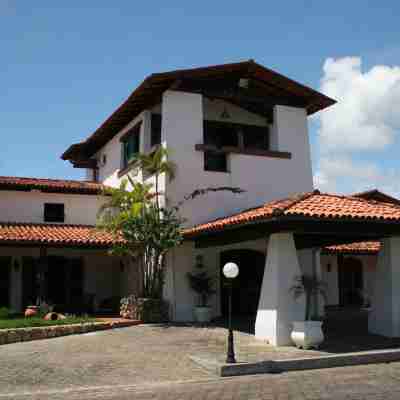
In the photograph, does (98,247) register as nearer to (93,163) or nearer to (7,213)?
(7,213)

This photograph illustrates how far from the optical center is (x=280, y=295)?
43.0 feet

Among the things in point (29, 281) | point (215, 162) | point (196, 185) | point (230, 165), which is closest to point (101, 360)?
point (196, 185)

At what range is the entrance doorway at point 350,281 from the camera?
953 inches

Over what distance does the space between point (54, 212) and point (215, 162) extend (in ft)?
20.9

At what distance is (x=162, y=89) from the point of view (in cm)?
1852

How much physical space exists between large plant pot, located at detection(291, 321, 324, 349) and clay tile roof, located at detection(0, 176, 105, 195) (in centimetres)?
1120

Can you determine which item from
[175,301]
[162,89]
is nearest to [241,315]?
[175,301]

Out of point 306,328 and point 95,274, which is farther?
point 95,274

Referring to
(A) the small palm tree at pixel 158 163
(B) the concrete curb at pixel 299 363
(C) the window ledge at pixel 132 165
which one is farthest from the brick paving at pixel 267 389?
(C) the window ledge at pixel 132 165

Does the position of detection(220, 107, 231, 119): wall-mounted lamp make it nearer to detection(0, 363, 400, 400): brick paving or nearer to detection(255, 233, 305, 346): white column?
detection(255, 233, 305, 346): white column

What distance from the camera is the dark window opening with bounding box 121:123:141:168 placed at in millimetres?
20828

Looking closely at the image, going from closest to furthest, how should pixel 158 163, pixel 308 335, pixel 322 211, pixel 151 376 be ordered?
pixel 151 376 < pixel 308 335 < pixel 322 211 < pixel 158 163

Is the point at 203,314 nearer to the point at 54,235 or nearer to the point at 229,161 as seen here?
the point at 229,161

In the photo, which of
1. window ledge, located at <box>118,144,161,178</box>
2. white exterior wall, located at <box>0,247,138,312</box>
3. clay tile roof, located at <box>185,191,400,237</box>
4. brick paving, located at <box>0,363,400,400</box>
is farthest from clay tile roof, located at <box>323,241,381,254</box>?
brick paving, located at <box>0,363,400,400</box>
